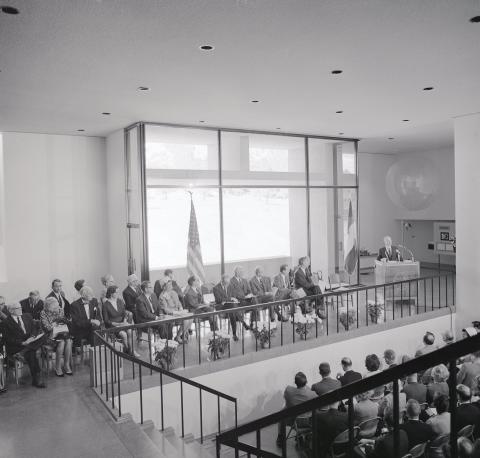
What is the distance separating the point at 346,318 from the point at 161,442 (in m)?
4.76

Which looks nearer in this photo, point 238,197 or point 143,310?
point 143,310

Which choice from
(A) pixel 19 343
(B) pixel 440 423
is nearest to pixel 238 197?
(A) pixel 19 343

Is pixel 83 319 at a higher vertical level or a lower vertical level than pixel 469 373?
higher

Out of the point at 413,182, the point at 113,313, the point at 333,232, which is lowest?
the point at 113,313

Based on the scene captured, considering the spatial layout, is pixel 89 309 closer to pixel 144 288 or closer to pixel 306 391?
pixel 144 288

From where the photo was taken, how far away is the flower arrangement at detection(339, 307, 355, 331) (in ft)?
29.0

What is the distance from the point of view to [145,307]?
25.5 ft

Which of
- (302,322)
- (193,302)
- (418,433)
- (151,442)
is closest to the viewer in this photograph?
(418,433)

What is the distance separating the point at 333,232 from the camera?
519 inches

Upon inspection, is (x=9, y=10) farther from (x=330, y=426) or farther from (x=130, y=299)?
(x=330, y=426)

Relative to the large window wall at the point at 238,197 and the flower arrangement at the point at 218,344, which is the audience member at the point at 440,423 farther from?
the large window wall at the point at 238,197

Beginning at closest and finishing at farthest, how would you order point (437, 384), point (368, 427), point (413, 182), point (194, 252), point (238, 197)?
point (368, 427)
point (437, 384)
point (413, 182)
point (194, 252)
point (238, 197)

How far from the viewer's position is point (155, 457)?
14.5 feet

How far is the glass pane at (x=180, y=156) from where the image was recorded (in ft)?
32.9
